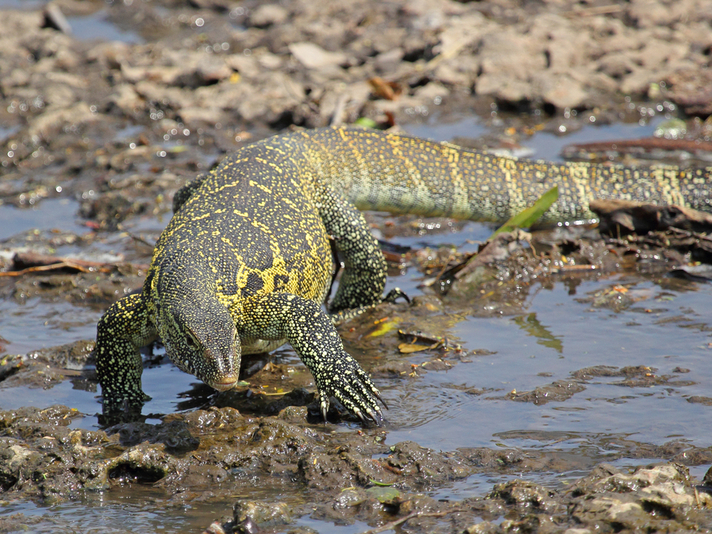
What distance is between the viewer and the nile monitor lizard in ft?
18.4

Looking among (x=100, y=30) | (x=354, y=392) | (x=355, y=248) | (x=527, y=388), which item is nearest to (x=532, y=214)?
(x=355, y=248)

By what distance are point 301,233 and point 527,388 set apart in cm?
239

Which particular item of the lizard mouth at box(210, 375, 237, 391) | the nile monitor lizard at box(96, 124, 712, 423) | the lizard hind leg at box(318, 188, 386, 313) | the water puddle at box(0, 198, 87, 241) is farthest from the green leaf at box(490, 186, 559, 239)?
the water puddle at box(0, 198, 87, 241)

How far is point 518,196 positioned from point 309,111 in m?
5.16

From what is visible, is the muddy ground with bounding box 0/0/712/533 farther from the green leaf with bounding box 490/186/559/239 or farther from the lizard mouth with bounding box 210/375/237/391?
the lizard mouth with bounding box 210/375/237/391

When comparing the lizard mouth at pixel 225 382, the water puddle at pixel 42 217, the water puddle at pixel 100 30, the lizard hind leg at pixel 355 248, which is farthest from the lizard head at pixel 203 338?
the water puddle at pixel 100 30

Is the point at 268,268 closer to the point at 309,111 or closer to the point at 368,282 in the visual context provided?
the point at 368,282

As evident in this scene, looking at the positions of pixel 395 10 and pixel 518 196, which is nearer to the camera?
pixel 518 196

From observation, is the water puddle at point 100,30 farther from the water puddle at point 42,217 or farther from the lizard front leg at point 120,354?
the lizard front leg at point 120,354

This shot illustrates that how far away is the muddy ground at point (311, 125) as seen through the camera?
14.6 feet

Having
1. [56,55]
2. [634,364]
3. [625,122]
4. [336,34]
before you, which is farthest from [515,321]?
[56,55]

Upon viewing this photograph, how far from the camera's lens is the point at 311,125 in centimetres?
1312

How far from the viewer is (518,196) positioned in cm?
942

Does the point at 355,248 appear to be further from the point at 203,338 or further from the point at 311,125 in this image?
the point at 311,125
